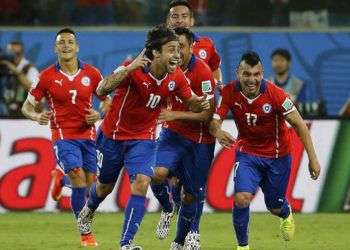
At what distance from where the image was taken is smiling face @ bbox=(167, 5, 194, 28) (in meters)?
14.5

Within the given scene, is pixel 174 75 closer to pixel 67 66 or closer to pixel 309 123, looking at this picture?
pixel 67 66

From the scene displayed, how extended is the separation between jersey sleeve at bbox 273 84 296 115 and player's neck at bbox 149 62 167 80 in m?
1.29

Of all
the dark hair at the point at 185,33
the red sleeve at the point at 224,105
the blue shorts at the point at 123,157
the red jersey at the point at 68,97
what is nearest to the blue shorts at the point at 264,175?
the red sleeve at the point at 224,105

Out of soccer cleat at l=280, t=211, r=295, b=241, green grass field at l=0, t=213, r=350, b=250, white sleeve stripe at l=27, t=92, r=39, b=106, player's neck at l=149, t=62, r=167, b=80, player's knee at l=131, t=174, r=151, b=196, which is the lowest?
green grass field at l=0, t=213, r=350, b=250

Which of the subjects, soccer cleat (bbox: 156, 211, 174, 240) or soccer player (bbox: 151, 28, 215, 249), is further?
soccer cleat (bbox: 156, 211, 174, 240)

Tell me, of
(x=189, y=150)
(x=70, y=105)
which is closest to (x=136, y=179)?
(x=189, y=150)

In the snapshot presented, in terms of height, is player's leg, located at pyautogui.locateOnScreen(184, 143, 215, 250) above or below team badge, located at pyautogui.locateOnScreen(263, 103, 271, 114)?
below

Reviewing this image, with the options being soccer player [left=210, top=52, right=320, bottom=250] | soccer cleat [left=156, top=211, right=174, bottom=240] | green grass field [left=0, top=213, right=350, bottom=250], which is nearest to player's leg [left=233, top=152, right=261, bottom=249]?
soccer player [left=210, top=52, right=320, bottom=250]

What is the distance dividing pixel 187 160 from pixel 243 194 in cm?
88

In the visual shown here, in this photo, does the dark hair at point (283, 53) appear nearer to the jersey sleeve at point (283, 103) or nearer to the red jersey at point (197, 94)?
the red jersey at point (197, 94)

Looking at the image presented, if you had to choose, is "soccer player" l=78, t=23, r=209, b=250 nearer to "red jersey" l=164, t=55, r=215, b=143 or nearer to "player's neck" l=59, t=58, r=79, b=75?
"red jersey" l=164, t=55, r=215, b=143

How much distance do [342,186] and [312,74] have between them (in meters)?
4.17

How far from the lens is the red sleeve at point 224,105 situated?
1334 cm

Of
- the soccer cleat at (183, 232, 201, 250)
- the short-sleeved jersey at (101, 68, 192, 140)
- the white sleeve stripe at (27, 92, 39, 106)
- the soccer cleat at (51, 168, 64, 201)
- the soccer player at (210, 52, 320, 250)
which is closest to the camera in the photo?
the short-sleeved jersey at (101, 68, 192, 140)
